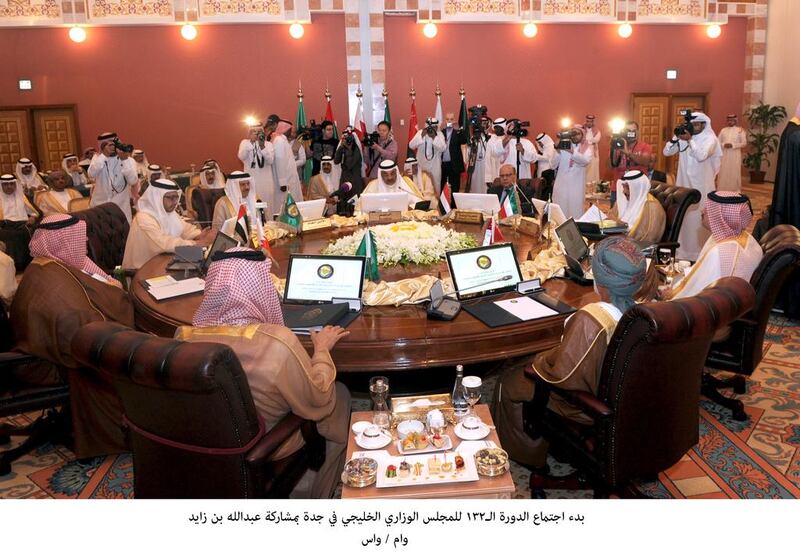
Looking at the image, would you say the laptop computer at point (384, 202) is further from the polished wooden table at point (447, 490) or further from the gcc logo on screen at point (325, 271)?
the polished wooden table at point (447, 490)

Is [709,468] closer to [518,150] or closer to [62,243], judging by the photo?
[62,243]

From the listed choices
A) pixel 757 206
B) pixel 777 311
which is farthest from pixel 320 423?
pixel 757 206

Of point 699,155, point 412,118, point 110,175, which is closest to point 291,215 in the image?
point 110,175

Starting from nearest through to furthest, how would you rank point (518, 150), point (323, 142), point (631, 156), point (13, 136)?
point (631, 156), point (518, 150), point (323, 142), point (13, 136)

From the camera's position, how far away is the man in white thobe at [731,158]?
1170cm

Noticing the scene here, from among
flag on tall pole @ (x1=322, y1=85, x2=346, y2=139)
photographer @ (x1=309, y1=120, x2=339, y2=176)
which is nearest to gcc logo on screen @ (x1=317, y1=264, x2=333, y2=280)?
photographer @ (x1=309, y1=120, x2=339, y2=176)

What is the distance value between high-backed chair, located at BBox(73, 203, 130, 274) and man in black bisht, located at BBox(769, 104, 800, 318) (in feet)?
16.1

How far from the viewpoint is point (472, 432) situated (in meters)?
2.36

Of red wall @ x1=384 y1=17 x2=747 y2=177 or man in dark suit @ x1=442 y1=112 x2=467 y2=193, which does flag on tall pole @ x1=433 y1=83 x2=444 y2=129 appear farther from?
man in dark suit @ x1=442 y1=112 x2=467 y2=193

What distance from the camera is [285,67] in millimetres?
11555

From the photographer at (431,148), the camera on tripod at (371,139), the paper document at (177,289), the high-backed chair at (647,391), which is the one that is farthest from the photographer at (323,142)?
the high-backed chair at (647,391)

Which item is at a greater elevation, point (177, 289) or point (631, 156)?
point (631, 156)

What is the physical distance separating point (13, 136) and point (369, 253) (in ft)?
33.9

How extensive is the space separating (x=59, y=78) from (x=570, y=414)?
11.3m
